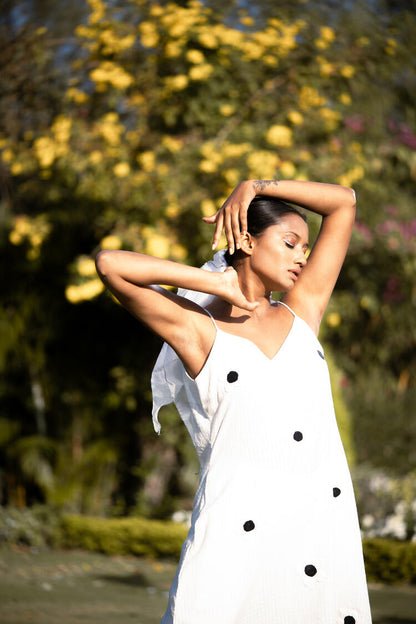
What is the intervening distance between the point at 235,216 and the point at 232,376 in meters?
0.47

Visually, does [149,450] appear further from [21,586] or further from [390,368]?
[390,368]

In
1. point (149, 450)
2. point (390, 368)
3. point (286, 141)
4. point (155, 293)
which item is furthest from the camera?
point (390, 368)

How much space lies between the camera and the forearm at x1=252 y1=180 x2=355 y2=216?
2408 millimetres

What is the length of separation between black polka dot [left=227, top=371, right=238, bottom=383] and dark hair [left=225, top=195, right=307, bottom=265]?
1.46 ft

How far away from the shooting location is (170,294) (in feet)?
7.64

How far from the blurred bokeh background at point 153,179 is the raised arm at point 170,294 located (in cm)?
437

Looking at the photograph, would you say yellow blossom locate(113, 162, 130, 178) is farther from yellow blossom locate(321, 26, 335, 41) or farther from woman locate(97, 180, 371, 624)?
woman locate(97, 180, 371, 624)

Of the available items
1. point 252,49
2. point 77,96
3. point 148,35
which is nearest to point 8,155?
point 77,96

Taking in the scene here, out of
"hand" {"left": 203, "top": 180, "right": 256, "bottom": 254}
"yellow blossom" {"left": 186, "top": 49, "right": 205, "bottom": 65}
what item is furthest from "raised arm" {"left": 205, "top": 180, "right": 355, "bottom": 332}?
"yellow blossom" {"left": 186, "top": 49, "right": 205, "bottom": 65}

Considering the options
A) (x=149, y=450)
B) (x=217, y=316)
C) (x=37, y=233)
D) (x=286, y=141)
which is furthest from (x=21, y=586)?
(x=217, y=316)

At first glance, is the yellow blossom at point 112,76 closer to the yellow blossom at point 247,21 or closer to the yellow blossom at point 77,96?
the yellow blossom at point 77,96

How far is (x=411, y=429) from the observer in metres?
9.15

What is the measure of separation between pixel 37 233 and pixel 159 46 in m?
2.14

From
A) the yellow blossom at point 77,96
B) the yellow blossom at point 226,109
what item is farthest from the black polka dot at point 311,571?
the yellow blossom at point 77,96
